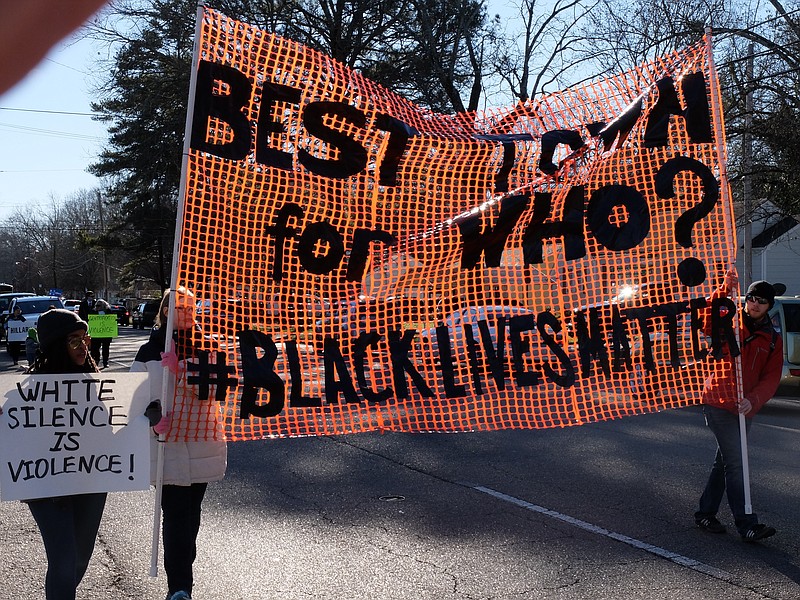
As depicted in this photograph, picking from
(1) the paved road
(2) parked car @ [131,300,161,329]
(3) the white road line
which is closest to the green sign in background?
(1) the paved road

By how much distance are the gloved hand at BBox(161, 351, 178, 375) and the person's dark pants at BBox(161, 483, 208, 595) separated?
0.61 metres

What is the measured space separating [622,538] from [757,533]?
86 cm

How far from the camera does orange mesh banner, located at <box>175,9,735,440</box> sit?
4770mm

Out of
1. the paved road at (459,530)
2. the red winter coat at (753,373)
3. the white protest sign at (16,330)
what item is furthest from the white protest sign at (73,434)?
the white protest sign at (16,330)

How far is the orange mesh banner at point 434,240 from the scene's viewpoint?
15.6 feet

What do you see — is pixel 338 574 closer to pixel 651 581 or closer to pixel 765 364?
pixel 651 581

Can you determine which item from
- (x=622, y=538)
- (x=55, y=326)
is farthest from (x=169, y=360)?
(x=622, y=538)

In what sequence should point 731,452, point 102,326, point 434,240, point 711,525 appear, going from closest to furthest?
point 434,240, point 731,452, point 711,525, point 102,326

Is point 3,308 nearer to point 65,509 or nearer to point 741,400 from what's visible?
point 65,509

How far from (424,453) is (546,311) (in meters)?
4.07

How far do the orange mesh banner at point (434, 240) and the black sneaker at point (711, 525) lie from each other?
921mm

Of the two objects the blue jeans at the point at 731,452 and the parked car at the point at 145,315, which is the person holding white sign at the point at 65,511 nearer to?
the blue jeans at the point at 731,452

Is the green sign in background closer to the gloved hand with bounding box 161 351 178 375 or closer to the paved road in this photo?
the paved road

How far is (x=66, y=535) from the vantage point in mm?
3865
